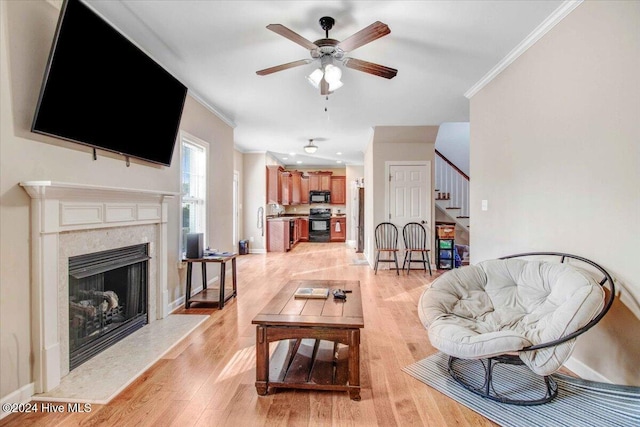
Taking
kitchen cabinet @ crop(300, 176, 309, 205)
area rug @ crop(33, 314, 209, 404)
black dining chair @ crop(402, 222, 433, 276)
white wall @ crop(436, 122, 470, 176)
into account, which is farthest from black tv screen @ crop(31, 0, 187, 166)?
kitchen cabinet @ crop(300, 176, 309, 205)

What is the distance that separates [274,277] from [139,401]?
10.9 ft

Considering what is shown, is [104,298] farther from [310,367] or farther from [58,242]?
[310,367]

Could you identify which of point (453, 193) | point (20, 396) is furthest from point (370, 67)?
point (453, 193)

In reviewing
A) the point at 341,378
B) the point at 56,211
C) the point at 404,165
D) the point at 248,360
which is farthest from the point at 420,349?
the point at 404,165

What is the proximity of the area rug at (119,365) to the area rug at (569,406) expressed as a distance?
1.97 meters

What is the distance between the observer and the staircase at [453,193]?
6.37m

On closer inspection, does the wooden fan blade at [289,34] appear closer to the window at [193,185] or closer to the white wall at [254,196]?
the window at [193,185]

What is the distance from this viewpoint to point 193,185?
160 inches

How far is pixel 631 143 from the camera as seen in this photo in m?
1.74

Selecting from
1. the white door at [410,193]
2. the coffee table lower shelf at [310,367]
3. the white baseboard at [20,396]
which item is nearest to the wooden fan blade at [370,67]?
the coffee table lower shelf at [310,367]

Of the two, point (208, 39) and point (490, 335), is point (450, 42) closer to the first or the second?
point (208, 39)

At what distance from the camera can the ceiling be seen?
7.22 ft

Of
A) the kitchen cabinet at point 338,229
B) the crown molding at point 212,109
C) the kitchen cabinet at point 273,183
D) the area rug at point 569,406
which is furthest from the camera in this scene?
the kitchen cabinet at point 338,229

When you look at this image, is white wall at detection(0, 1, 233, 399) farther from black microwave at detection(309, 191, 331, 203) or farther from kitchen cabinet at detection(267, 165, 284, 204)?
black microwave at detection(309, 191, 331, 203)
